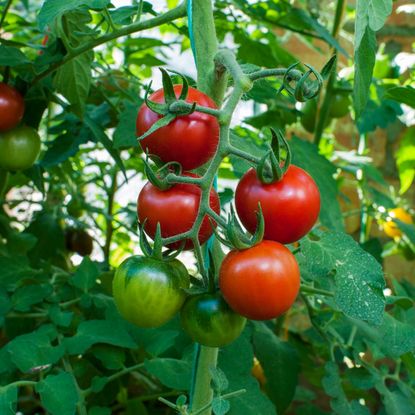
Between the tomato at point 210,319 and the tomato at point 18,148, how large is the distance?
0.47 meters

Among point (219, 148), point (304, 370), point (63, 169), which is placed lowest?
point (304, 370)

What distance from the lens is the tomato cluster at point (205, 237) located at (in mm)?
440

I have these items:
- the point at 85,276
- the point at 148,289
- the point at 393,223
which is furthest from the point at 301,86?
the point at 393,223

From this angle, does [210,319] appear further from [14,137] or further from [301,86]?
[14,137]

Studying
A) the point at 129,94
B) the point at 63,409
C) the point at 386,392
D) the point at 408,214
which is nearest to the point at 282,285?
the point at 63,409

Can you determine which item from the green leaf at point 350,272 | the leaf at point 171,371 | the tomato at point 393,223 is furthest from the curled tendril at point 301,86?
the tomato at point 393,223

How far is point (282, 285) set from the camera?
44cm

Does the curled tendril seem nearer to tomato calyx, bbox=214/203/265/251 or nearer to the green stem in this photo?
tomato calyx, bbox=214/203/265/251

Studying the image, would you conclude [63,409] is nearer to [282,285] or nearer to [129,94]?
[282,285]

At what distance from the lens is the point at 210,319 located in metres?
0.46

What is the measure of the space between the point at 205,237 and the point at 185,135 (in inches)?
3.3

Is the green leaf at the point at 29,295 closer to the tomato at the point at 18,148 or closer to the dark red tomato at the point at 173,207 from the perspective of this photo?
the tomato at the point at 18,148

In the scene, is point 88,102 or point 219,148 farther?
point 88,102

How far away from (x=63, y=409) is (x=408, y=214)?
113 centimetres
